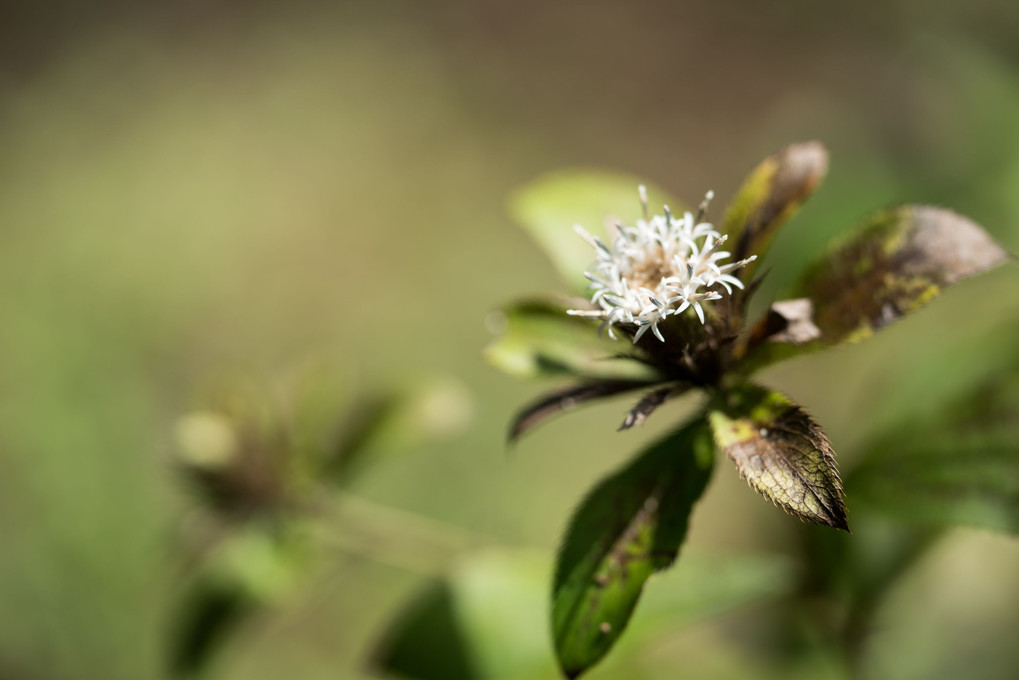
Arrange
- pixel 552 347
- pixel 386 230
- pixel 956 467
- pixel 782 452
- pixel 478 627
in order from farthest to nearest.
Answer: 1. pixel 386 230
2. pixel 478 627
3. pixel 956 467
4. pixel 552 347
5. pixel 782 452

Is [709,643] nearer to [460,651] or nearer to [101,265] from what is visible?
[460,651]

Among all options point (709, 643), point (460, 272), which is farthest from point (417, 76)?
point (709, 643)

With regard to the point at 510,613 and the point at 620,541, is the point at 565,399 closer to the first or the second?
the point at 620,541

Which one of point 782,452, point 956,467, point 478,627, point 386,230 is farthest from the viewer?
point 386,230

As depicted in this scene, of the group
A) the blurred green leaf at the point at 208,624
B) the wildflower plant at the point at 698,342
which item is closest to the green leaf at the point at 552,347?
the wildflower plant at the point at 698,342

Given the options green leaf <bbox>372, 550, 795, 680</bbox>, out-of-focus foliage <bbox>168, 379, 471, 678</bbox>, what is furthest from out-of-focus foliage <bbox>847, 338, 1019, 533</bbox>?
out-of-focus foliage <bbox>168, 379, 471, 678</bbox>

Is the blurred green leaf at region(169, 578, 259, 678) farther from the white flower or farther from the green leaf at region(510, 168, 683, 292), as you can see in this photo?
the white flower

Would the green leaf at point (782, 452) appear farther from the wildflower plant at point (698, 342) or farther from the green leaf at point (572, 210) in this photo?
the green leaf at point (572, 210)

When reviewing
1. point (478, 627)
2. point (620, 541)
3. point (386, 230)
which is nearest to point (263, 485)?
point (478, 627)
